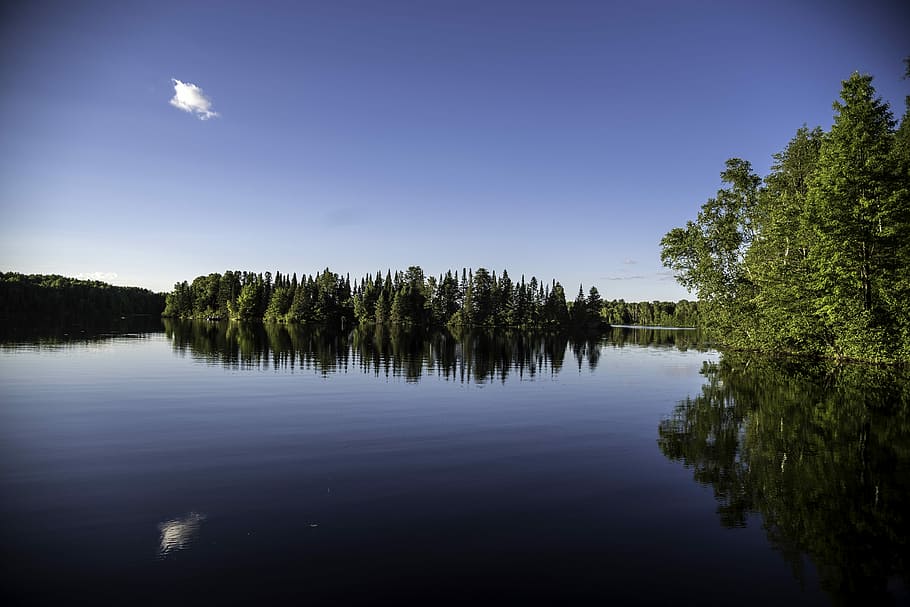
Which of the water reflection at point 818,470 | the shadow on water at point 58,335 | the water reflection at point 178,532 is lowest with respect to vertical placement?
the water reflection at point 178,532

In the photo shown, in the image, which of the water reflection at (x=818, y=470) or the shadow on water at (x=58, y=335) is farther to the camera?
the shadow on water at (x=58, y=335)

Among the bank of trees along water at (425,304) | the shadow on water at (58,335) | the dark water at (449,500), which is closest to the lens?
the dark water at (449,500)

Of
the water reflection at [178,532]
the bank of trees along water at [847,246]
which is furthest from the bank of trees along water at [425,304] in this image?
the water reflection at [178,532]

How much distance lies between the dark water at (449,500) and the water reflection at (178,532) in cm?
5

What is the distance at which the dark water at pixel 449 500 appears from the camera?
6.94 m

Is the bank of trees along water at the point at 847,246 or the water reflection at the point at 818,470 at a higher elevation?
the bank of trees along water at the point at 847,246

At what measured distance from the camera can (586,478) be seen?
11680 millimetres

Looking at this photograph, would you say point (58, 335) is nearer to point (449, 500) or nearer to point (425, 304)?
point (449, 500)

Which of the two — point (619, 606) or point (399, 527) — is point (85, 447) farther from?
point (619, 606)

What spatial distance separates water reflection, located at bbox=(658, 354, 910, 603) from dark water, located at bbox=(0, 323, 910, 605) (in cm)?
6

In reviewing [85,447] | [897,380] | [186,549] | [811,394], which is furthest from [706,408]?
[85,447]

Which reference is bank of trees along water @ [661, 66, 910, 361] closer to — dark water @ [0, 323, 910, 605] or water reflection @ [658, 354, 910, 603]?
water reflection @ [658, 354, 910, 603]

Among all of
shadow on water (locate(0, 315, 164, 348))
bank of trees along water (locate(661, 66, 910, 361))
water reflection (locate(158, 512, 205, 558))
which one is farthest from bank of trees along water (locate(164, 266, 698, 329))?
water reflection (locate(158, 512, 205, 558))

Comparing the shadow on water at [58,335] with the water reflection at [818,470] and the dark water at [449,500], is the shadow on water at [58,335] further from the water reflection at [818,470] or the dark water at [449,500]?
the water reflection at [818,470]
